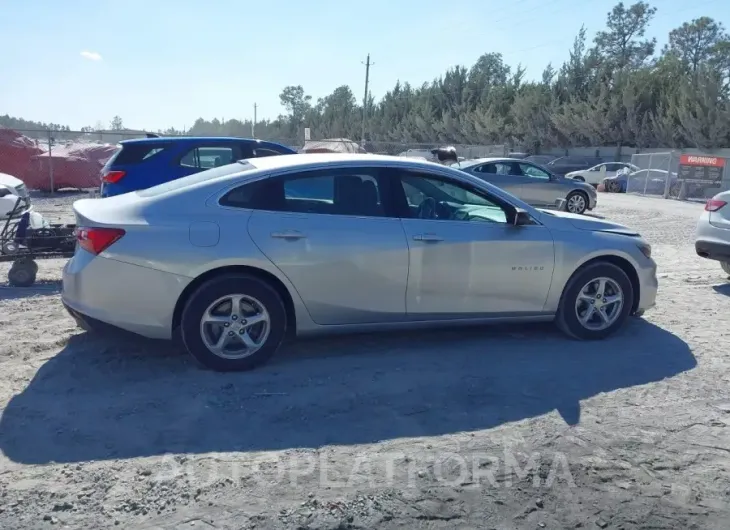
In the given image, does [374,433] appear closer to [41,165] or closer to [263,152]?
[263,152]

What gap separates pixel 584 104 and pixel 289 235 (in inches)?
1965

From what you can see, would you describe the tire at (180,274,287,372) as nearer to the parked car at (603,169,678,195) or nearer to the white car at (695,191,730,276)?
the white car at (695,191,730,276)

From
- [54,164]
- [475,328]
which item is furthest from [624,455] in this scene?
[54,164]

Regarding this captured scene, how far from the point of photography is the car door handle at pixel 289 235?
5043 millimetres

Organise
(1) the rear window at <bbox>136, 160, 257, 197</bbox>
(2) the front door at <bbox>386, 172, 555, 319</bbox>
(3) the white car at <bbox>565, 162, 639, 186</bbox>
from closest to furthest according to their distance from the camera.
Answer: (1) the rear window at <bbox>136, 160, 257, 197</bbox> → (2) the front door at <bbox>386, 172, 555, 319</bbox> → (3) the white car at <bbox>565, 162, 639, 186</bbox>

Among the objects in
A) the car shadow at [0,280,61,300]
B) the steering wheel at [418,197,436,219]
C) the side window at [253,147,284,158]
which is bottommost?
the car shadow at [0,280,61,300]

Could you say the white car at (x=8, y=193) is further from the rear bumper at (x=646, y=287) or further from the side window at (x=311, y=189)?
the rear bumper at (x=646, y=287)

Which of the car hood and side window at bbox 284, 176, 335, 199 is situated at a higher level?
side window at bbox 284, 176, 335, 199

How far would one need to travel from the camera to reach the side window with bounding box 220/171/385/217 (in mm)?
5152

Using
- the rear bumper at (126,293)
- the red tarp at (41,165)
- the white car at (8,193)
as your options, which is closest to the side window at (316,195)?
the rear bumper at (126,293)

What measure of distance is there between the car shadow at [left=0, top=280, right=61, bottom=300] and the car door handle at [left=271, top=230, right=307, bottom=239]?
363 centimetres

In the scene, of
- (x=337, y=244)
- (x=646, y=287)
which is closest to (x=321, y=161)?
(x=337, y=244)

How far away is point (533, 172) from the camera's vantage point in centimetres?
1823

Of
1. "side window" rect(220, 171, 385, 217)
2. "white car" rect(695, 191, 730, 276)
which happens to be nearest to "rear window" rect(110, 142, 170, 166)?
"side window" rect(220, 171, 385, 217)
